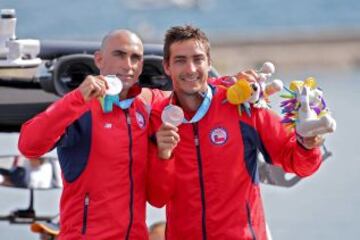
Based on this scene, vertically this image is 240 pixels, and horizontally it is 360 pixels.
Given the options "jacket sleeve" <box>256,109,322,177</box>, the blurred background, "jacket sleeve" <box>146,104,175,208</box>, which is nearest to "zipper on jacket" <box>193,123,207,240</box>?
"jacket sleeve" <box>146,104,175,208</box>

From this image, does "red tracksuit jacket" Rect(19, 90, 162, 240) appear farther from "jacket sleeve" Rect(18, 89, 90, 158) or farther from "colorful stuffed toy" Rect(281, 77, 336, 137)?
"colorful stuffed toy" Rect(281, 77, 336, 137)

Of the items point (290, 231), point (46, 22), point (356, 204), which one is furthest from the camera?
point (46, 22)

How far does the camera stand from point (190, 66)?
5.11 metres

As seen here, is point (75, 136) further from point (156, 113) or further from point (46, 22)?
point (46, 22)

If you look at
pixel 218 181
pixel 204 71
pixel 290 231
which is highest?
pixel 204 71

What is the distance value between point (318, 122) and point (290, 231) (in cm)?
479

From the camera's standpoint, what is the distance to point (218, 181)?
16.9ft

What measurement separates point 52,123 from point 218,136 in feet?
2.09

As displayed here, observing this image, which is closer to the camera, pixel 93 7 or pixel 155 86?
pixel 155 86

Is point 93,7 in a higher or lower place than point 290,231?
higher

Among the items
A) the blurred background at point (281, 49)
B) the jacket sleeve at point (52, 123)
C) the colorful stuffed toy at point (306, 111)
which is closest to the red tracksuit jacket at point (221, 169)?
the colorful stuffed toy at point (306, 111)

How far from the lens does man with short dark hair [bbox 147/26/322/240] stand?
5129 mm

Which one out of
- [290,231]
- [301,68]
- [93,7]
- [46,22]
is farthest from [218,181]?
[93,7]

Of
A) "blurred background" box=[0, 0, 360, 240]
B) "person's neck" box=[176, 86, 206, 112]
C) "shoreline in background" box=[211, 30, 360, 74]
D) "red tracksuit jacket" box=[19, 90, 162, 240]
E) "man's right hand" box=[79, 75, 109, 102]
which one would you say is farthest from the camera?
"shoreline in background" box=[211, 30, 360, 74]
